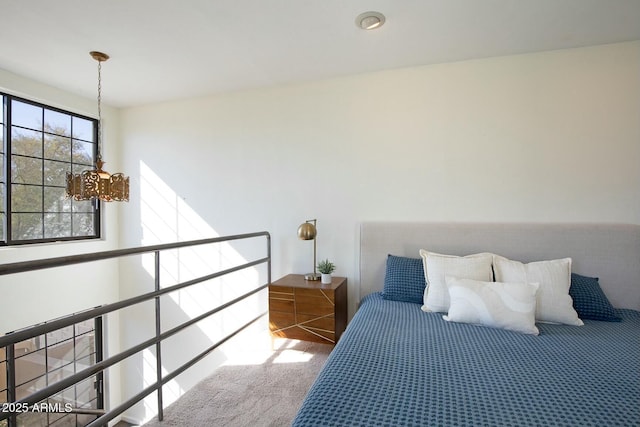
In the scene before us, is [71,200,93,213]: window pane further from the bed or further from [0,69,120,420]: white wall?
the bed

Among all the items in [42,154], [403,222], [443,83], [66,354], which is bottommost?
[66,354]

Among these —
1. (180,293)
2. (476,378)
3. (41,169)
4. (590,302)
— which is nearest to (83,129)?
(41,169)

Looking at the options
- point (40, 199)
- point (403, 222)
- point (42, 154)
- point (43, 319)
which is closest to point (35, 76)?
point (42, 154)

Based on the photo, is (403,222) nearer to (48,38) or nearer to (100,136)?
(48,38)

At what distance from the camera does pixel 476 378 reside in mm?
1194

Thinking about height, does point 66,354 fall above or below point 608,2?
below

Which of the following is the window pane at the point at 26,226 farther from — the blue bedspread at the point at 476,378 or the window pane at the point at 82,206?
the blue bedspread at the point at 476,378

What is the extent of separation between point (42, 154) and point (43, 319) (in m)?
1.54

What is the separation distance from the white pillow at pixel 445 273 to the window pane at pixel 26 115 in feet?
12.2

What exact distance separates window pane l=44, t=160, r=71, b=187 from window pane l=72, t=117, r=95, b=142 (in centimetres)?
37

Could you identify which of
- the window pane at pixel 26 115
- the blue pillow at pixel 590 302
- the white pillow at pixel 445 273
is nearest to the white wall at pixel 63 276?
the window pane at pixel 26 115

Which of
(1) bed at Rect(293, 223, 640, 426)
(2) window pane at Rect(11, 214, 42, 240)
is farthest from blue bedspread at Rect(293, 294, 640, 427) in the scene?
(2) window pane at Rect(11, 214, 42, 240)

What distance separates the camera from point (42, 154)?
2914mm

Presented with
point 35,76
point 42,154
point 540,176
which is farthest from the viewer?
point 42,154
